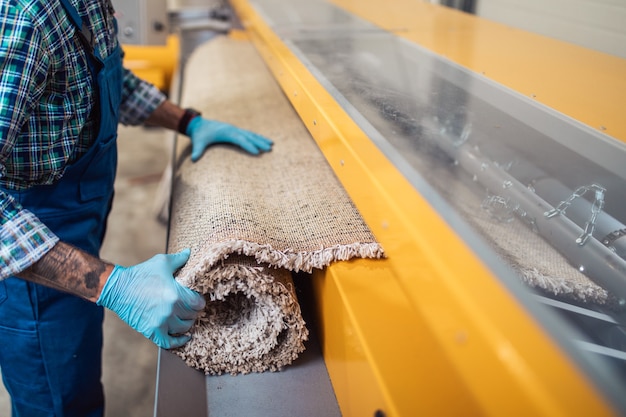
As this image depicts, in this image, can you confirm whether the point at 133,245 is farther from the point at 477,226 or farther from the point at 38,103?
the point at 477,226

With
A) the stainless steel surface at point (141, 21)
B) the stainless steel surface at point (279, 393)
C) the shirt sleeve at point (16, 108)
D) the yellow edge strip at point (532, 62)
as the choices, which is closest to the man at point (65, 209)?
the shirt sleeve at point (16, 108)

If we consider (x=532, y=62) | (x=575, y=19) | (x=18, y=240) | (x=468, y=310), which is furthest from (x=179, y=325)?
(x=575, y=19)

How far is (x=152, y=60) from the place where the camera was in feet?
8.86

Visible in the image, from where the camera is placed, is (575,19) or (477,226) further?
(575,19)

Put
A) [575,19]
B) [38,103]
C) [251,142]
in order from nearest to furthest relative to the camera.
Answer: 1. [38,103]
2. [251,142]
3. [575,19]

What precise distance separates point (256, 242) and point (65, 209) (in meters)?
0.57

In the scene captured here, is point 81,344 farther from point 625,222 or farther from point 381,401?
point 625,222

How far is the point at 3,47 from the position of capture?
32.9 inches

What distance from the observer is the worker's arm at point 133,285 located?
870 millimetres

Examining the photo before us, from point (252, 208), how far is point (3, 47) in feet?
1.65

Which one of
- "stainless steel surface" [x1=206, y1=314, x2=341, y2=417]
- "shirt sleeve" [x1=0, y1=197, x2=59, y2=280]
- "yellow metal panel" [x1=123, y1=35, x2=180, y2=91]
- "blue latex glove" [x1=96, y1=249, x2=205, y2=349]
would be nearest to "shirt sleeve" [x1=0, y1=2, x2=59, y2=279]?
"shirt sleeve" [x1=0, y1=197, x2=59, y2=280]

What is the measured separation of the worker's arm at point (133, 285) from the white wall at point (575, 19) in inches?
45.9

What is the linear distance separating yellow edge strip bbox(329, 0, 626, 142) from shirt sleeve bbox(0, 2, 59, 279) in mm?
890

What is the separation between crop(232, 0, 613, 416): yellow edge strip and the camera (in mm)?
393
